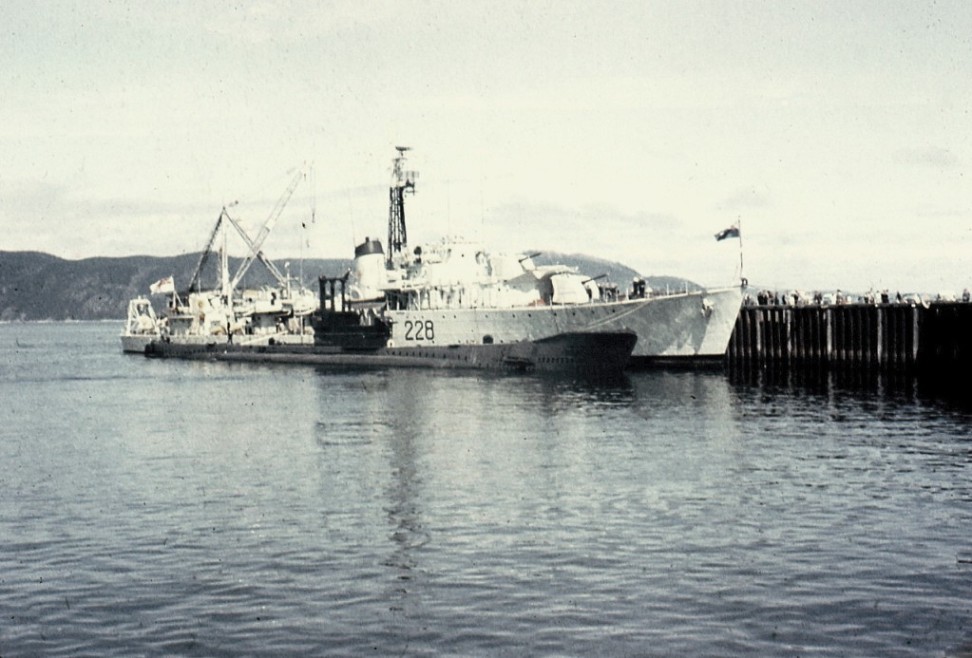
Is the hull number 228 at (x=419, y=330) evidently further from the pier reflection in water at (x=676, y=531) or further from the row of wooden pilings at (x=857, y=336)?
the pier reflection in water at (x=676, y=531)

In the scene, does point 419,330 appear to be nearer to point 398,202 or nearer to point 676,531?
point 398,202

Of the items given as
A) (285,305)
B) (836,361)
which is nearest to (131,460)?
(836,361)

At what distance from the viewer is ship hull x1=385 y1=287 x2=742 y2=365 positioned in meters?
74.1

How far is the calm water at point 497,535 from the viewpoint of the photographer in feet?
54.7

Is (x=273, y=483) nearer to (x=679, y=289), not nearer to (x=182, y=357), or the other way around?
(x=679, y=289)

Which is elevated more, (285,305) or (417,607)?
(285,305)

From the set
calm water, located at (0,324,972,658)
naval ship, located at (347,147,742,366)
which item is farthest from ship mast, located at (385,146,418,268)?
calm water, located at (0,324,972,658)

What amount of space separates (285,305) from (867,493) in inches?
3581

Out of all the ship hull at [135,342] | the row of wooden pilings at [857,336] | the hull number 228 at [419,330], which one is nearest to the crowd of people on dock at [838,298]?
the row of wooden pilings at [857,336]

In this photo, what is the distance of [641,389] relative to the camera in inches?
2336

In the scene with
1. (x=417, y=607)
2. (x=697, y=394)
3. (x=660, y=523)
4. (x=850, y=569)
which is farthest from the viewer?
(x=697, y=394)

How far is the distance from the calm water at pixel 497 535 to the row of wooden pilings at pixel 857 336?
76.1 ft

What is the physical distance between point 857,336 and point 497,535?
57.3 meters

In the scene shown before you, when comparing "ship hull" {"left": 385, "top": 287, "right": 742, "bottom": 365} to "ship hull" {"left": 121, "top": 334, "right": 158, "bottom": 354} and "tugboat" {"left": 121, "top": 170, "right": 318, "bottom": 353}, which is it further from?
"ship hull" {"left": 121, "top": 334, "right": 158, "bottom": 354}
